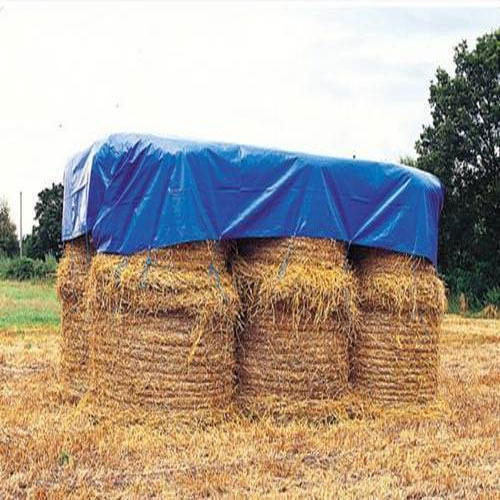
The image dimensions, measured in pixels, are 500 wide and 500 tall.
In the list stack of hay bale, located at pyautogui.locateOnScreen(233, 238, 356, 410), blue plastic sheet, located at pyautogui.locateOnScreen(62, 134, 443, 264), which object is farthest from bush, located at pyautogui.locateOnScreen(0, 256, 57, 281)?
stack of hay bale, located at pyautogui.locateOnScreen(233, 238, 356, 410)

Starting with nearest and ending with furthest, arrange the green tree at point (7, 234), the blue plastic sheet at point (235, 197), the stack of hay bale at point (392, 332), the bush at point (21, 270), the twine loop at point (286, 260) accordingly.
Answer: the blue plastic sheet at point (235, 197), the twine loop at point (286, 260), the stack of hay bale at point (392, 332), the bush at point (21, 270), the green tree at point (7, 234)

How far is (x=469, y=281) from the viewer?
24.9m

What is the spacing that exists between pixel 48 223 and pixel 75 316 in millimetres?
33965

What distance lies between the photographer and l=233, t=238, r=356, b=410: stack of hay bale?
745cm

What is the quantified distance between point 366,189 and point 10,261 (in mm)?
32978

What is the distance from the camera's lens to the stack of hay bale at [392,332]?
796 centimetres

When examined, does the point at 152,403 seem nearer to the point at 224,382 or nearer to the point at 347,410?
the point at 224,382

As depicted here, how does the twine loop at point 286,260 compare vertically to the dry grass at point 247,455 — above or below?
above

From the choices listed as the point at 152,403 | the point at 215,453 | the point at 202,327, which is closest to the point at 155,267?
the point at 202,327

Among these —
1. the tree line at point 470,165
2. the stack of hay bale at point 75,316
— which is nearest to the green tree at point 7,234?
the tree line at point 470,165

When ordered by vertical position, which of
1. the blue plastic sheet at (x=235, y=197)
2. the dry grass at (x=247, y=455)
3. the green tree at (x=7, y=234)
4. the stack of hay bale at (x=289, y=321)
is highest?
the blue plastic sheet at (x=235, y=197)

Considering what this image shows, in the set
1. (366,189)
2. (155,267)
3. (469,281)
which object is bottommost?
(469,281)

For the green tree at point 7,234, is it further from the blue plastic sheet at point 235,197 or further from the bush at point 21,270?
the blue plastic sheet at point 235,197

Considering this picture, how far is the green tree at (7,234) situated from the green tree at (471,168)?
99.1ft
